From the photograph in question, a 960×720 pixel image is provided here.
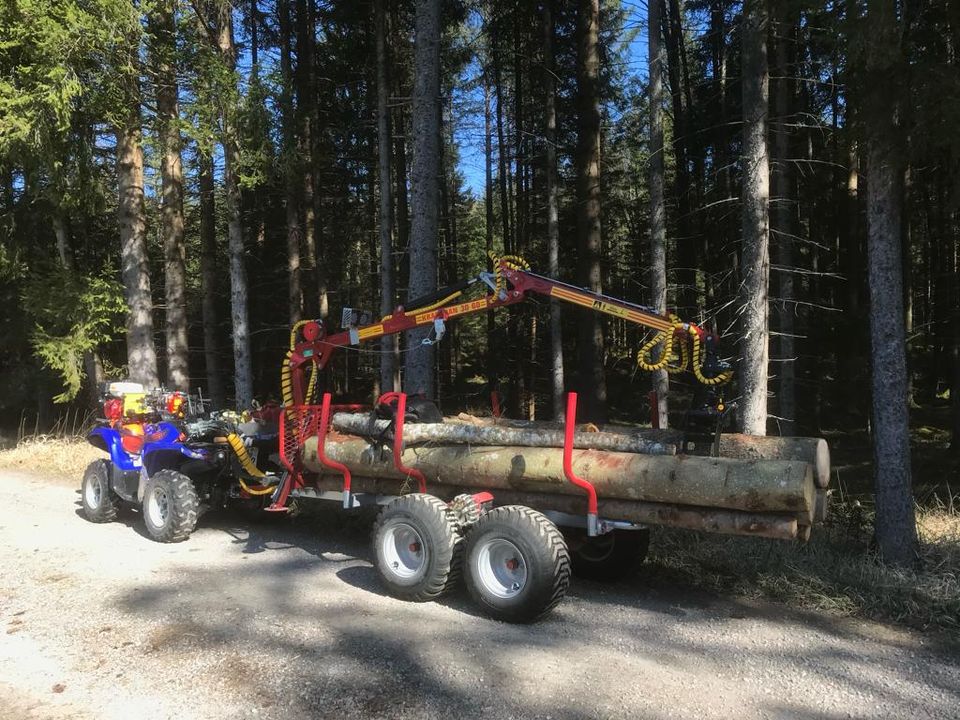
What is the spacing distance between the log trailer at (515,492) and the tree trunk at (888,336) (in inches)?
89.8

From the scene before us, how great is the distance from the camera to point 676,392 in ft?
93.5

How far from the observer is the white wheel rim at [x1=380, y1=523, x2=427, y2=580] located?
6.06m

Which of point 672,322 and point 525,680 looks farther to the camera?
point 672,322

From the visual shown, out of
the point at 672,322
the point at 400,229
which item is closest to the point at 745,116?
the point at 672,322

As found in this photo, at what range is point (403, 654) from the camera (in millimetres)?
4711

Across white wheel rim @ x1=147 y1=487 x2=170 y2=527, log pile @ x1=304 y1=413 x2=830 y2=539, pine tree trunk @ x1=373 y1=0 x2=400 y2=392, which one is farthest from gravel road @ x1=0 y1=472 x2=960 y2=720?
pine tree trunk @ x1=373 y1=0 x2=400 y2=392

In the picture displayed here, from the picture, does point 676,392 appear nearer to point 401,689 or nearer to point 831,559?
point 831,559

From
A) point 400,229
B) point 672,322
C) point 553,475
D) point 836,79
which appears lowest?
point 553,475

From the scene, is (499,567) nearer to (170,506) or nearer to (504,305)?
(504,305)

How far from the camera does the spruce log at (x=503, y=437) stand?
575cm

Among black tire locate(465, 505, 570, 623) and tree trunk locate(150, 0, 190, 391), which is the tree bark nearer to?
tree trunk locate(150, 0, 190, 391)

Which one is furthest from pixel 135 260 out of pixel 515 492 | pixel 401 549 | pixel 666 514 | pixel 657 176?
pixel 666 514

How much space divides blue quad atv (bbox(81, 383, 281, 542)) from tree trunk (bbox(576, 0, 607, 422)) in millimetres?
9337

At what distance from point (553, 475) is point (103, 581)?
14.6ft
